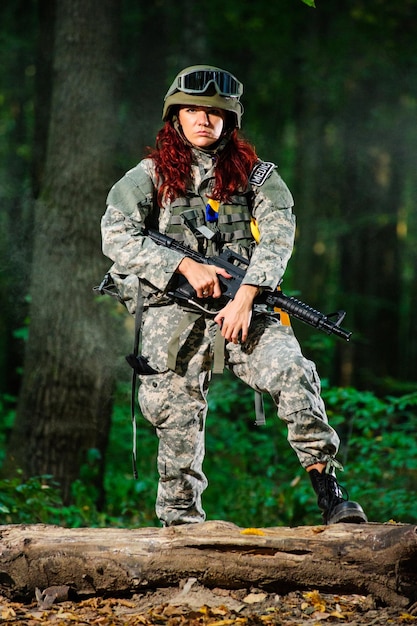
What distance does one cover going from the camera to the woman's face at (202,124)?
429cm

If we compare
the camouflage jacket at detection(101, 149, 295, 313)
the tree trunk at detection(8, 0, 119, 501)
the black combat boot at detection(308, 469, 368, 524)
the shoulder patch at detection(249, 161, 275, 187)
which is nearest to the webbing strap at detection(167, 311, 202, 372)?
the camouflage jacket at detection(101, 149, 295, 313)

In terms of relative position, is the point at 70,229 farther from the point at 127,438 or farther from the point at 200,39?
the point at 200,39

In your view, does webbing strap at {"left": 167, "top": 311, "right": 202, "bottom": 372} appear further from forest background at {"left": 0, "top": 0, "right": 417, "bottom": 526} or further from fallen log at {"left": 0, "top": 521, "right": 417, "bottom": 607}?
forest background at {"left": 0, "top": 0, "right": 417, "bottom": 526}

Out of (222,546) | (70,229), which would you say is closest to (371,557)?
(222,546)

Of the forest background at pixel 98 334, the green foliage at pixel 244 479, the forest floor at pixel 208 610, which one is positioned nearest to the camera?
the forest floor at pixel 208 610

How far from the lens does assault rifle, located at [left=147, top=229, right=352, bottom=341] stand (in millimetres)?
4137

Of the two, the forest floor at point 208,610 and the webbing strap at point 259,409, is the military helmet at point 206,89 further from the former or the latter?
the forest floor at point 208,610

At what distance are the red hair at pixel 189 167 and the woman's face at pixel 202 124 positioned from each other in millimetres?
97

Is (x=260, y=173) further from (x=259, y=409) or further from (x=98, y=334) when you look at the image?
(x=98, y=334)

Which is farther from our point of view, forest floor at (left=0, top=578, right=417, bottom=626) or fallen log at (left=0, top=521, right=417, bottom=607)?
fallen log at (left=0, top=521, right=417, bottom=607)

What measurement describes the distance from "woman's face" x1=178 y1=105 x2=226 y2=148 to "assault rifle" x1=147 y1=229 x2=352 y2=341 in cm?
56

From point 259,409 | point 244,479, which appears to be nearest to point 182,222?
point 259,409

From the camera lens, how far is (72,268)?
7449 millimetres

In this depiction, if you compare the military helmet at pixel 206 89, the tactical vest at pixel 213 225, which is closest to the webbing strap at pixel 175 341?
the tactical vest at pixel 213 225
